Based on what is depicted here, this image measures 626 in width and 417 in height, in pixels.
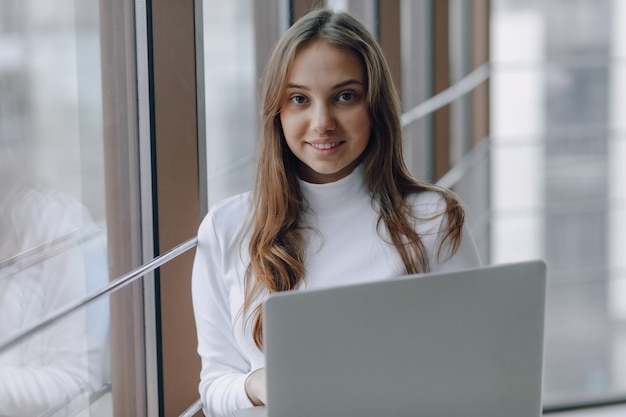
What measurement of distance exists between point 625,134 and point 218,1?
93.7 inches

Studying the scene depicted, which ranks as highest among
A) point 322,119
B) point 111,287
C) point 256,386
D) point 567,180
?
point 322,119

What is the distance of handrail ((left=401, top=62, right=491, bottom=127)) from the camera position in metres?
2.15

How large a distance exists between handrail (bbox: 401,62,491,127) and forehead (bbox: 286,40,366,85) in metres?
0.93

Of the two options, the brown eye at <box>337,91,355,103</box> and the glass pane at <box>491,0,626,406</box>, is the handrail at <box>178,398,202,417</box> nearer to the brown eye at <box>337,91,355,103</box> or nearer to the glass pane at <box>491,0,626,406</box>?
the brown eye at <box>337,91,355,103</box>

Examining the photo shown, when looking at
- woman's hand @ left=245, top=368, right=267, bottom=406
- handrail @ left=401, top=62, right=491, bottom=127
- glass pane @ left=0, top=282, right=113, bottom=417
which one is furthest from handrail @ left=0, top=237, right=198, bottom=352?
handrail @ left=401, top=62, right=491, bottom=127

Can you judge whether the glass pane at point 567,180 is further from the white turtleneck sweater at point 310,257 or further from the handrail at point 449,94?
the white turtleneck sweater at point 310,257

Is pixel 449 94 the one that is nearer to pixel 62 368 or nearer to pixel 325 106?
pixel 325 106

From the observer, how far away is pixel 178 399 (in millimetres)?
1121

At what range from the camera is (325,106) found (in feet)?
3.26

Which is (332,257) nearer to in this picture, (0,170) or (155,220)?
(155,220)

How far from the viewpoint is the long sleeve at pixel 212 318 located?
1029 millimetres

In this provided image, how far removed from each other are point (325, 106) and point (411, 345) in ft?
1.16

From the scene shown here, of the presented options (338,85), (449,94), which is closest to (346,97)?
(338,85)

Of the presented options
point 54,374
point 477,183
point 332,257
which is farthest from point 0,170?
point 477,183
